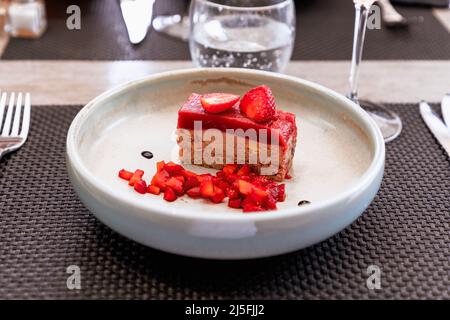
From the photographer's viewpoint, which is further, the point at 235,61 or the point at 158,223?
the point at 235,61

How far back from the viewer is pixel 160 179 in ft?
3.38

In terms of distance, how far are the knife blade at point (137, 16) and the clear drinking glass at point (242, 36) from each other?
0.31m

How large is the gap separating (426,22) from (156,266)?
1328 mm

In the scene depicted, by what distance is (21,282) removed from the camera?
0.90 m

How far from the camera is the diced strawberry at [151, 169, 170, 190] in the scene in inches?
40.3

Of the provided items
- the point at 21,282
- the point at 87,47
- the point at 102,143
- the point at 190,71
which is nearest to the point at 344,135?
the point at 190,71

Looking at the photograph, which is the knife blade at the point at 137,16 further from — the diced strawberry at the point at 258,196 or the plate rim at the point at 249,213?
the diced strawberry at the point at 258,196

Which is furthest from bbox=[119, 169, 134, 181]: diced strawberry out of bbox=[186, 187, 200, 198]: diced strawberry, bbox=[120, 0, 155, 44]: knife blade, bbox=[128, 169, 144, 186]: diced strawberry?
bbox=[120, 0, 155, 44]: knife blade

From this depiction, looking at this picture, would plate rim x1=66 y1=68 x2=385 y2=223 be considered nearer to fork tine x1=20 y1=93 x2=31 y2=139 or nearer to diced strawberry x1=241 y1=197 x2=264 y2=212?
diced strawberry x1=241 y1=197 x2=264 y2=212

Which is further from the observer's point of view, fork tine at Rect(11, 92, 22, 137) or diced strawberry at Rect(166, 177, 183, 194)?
fork tine at Rect(11, 92, 22, 137)

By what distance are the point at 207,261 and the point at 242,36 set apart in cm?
73

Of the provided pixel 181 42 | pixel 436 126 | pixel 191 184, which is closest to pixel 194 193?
pixel 191 184

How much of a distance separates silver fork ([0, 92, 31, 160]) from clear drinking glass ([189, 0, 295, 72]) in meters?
0.42

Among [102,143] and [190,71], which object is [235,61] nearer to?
[190,71]
